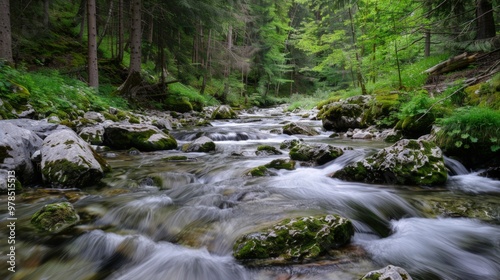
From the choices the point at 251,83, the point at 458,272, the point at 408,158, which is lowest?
the point at 458,272

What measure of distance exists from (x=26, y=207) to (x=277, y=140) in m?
6.95

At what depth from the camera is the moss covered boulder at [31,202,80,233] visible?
297cm

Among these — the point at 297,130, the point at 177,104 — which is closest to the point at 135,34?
the point at 177,104

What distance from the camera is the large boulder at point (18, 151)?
395cm

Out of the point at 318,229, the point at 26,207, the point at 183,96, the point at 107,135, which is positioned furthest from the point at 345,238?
the point at 183,96

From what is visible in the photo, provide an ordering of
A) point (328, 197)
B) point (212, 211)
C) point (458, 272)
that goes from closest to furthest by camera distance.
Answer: point (458, 272), point (212, 211), point (328, 197)

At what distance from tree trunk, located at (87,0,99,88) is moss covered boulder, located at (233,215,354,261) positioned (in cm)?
1054

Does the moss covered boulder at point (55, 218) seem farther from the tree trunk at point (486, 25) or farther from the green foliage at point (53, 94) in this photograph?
the tree trunk at point (486, 25)

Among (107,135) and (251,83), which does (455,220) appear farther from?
(251,83)

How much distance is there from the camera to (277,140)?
9.34 metres

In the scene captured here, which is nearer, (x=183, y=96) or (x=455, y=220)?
(x=455, y=220)

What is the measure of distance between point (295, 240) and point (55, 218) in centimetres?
254

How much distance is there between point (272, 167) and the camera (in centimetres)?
548

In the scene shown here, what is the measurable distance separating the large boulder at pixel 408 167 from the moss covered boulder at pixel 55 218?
13.1 ft
